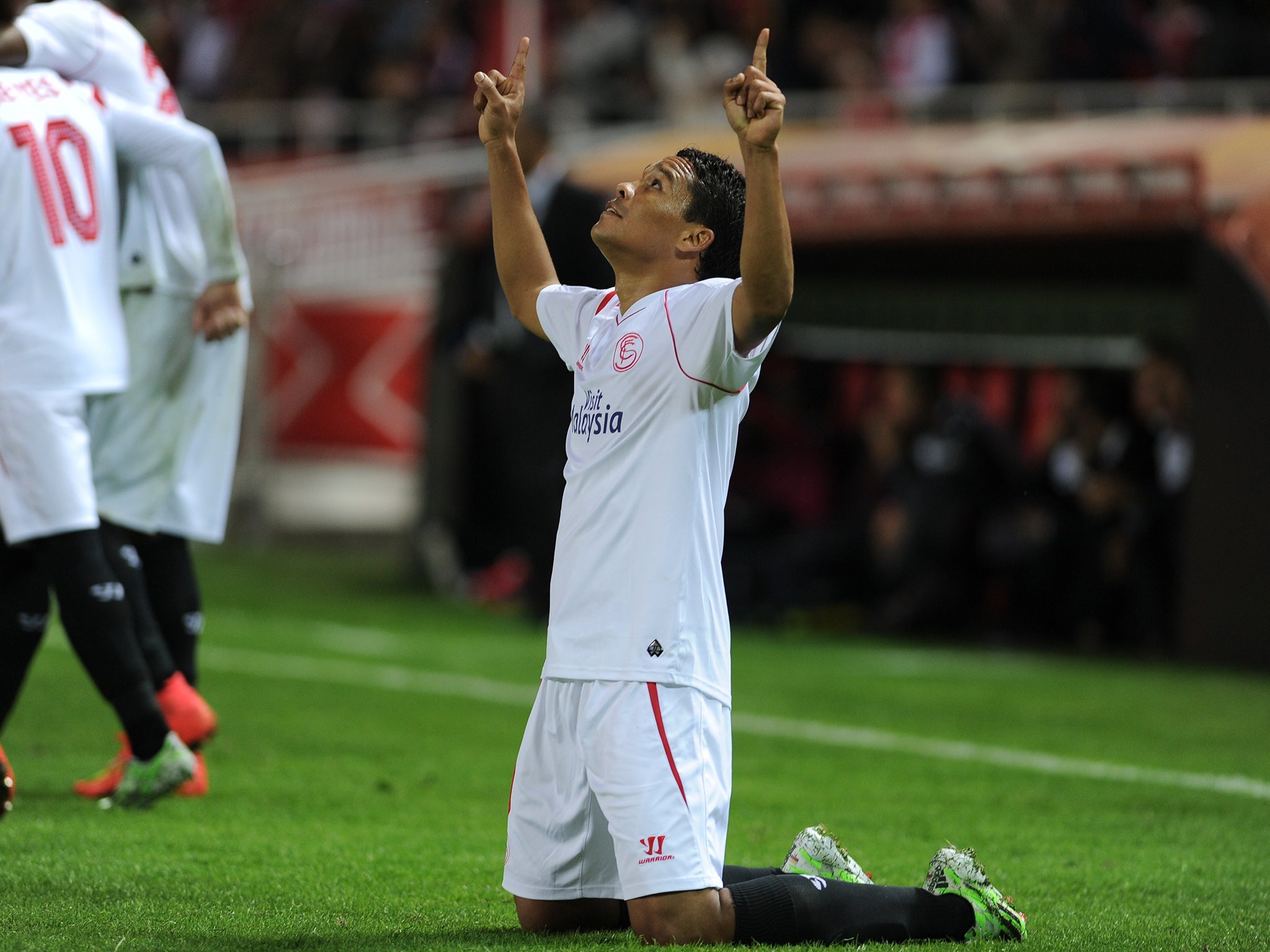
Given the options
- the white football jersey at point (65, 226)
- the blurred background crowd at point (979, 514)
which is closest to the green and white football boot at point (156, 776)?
the white football jersey at point (65, 226)

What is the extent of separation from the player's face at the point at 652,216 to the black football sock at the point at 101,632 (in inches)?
74.0

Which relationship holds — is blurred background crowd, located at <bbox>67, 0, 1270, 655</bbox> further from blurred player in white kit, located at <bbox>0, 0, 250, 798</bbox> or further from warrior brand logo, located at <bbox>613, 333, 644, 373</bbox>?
warrior brand logo, located at <bbox>613, 333, 644, 373</bbox>

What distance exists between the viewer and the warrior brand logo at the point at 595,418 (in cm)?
362

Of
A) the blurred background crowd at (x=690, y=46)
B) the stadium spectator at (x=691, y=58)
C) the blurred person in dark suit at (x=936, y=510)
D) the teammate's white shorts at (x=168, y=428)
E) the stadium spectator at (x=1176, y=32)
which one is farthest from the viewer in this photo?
the stadium spectator at (x=691, y=58)

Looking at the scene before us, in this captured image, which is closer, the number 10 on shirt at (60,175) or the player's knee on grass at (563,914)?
the player's knee on grass at (563,914)

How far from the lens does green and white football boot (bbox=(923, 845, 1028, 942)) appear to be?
12.0 feet

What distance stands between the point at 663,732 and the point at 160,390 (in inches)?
106

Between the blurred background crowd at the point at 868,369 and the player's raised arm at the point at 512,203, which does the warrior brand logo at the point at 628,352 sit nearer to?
the player's raised arm at the point at 512,203

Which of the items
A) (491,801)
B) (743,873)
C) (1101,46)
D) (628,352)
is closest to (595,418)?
(628,352)

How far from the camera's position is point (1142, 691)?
8.16 metres

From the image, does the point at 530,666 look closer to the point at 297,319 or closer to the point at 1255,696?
the point at 1255,696

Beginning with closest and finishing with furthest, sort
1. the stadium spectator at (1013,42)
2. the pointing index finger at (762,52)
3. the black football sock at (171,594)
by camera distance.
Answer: the pointing index finger at (762,52) < the black football sock at (171,594) < the stadium spectator at (1013,42)

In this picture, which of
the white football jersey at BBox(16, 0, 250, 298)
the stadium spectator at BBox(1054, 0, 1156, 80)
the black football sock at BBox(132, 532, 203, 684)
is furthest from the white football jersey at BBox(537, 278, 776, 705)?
the stadium spectator at BBox(1054, 0, 1156, 80)

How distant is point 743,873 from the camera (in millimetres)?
3721
